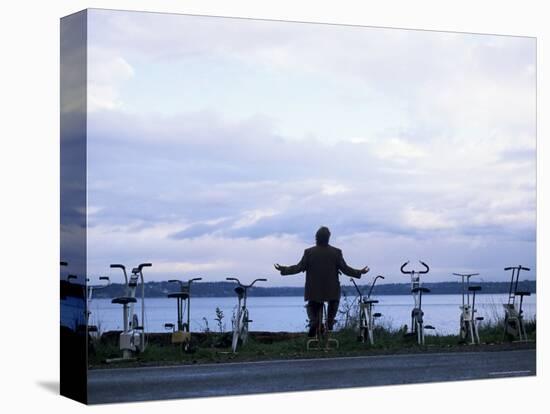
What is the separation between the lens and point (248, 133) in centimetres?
1525

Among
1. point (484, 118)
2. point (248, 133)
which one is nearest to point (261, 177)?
point (248, 133)

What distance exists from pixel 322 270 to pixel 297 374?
1182 millimetres

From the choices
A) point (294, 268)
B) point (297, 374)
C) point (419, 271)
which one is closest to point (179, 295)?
point (294, 268)

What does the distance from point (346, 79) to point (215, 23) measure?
65.1 inches

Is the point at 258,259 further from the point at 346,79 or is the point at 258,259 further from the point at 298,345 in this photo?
the point at 346,79

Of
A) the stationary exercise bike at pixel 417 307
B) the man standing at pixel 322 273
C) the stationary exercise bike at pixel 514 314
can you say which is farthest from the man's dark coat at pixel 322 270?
the stationary exercise bike at pixel 514 314

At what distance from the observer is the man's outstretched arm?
15.6 metres

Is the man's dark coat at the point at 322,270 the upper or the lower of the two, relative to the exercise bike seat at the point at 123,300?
upper

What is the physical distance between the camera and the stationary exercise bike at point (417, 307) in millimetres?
16391

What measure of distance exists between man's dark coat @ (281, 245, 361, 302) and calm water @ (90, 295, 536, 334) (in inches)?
7.0

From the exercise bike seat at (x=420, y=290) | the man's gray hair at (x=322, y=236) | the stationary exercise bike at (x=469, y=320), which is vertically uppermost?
the man's gray hair at (x=322, y=236)

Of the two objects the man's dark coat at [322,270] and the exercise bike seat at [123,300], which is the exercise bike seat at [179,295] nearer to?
the exercise bike seat at [123,300]

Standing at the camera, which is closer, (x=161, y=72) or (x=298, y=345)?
(x=161, y=72)

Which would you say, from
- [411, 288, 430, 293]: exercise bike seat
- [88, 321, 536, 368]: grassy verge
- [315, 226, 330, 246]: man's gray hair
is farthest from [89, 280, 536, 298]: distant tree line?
[315, 226, 330, 246]: man's gray hair
